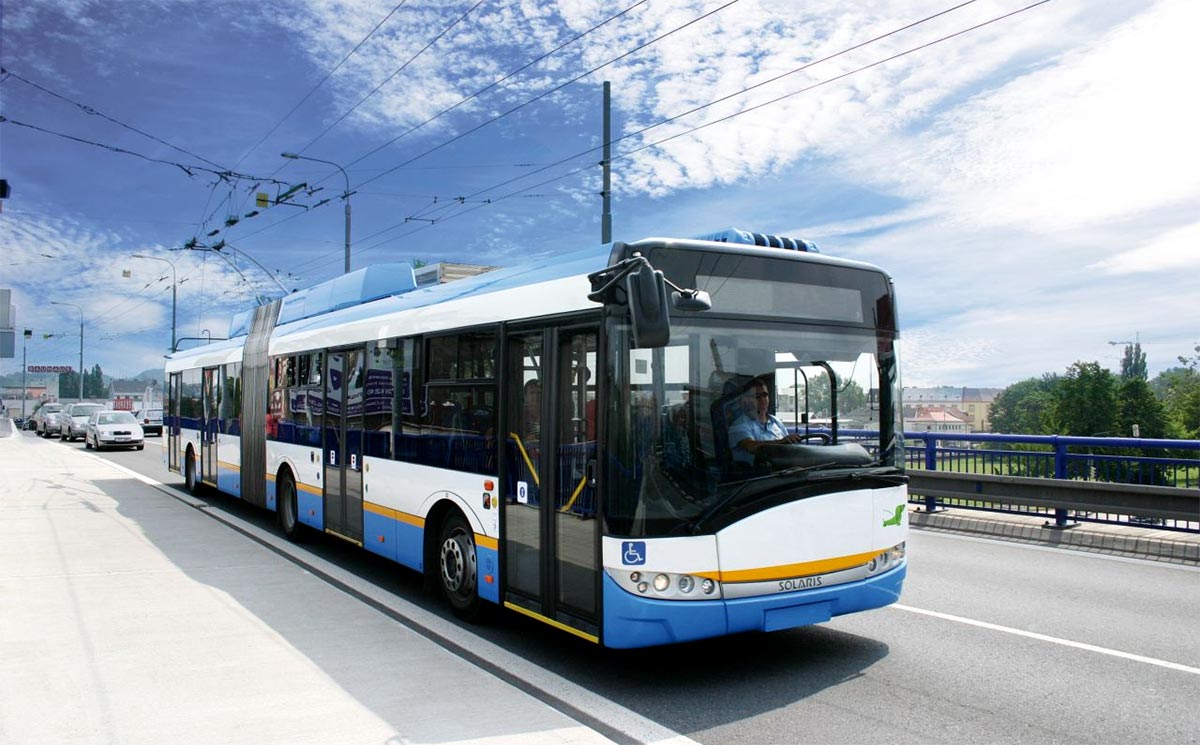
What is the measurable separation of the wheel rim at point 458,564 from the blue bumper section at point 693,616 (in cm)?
194

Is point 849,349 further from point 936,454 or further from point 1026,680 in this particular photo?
point 936,454

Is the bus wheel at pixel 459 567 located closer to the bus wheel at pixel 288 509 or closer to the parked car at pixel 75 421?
the bus wheel at pixel 288 509

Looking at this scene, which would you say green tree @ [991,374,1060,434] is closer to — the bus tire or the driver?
the bus tire

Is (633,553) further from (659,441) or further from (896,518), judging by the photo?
(896,518)

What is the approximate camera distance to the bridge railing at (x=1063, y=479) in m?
10.4

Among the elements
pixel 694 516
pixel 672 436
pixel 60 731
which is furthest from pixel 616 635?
pixel 60 731

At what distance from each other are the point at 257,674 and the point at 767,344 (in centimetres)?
386

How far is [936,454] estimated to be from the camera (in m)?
13.0

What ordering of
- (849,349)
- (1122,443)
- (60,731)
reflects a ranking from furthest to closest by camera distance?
(1122,443) < (849,349) < (60,731)

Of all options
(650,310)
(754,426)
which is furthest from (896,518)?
(650,310)

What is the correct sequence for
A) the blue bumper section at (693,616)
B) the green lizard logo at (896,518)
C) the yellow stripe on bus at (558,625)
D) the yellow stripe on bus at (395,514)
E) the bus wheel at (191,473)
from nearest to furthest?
A: the blue bumper section at (693,616), the yellow stripe on bus at (558,625), the green lizard logo at (896,518), the yellow stripe on bus at (395,514), the bus wheel at (191,473)

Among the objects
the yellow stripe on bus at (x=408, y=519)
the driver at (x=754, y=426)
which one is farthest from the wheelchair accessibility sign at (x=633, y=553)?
the yellow stripe on bus at (x=408, y=519)

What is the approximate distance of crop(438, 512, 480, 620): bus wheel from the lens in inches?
277

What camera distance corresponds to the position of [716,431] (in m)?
5.39
